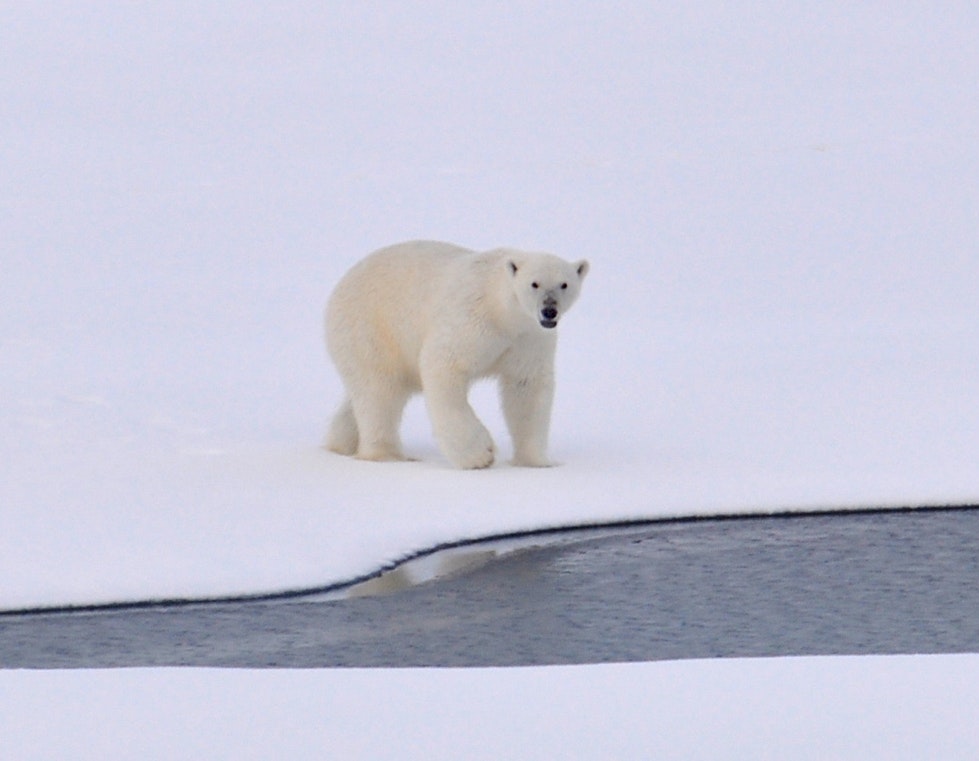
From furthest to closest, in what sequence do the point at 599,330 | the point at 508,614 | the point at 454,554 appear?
the point at 599,330 < the point at 454,554 < the point at 508,614

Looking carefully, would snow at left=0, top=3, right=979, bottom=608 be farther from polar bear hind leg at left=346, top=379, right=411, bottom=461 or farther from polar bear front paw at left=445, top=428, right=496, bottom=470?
polar bear hind leg at left=346, top=379, right=411, bottom=461

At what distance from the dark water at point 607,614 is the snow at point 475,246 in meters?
0.36

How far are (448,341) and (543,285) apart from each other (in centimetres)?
48

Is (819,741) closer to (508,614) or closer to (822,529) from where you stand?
(508,614)

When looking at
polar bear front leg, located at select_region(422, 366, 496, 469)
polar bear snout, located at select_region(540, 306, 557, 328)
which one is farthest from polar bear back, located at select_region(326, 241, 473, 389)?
polar bear snout, located at select_region(540, 306, 557, 328)

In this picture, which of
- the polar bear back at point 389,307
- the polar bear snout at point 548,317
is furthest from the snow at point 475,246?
the polar bear snout at point 548,317

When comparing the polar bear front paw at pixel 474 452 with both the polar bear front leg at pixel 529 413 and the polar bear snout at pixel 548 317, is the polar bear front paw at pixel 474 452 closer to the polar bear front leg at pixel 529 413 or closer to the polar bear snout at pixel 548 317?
the polar bear front leg at pixel 529 413

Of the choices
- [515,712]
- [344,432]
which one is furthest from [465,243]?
[515,712]

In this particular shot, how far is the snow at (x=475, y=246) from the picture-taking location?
4586 millimetres

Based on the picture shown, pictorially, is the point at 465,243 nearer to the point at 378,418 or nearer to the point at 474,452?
the point at 378,418

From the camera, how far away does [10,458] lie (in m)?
7.96

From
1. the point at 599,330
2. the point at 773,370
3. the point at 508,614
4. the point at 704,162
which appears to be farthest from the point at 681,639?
the point at 704,162

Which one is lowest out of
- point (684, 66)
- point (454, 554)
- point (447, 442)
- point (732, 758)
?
point (732, 758)

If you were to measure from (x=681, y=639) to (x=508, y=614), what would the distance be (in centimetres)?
62
